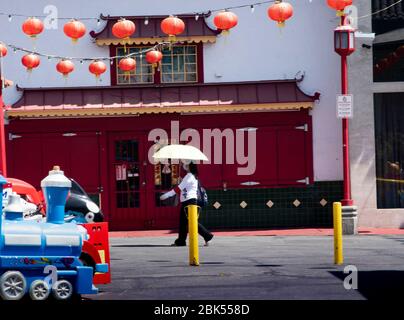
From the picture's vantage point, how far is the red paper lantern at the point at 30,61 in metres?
21.7

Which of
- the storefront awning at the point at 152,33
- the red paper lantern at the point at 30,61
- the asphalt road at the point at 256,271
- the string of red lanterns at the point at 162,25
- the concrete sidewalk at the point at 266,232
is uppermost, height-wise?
the storefront awning at the point at 152,33

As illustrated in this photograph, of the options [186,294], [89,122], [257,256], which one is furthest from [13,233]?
[89,122]

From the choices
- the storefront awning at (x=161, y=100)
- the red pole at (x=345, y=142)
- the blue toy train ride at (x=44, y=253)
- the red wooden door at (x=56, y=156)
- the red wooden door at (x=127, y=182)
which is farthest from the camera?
the red wooden door at (x=127, y=182)

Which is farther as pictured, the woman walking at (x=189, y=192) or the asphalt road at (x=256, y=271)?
the woman walking at (x=189, y=192)

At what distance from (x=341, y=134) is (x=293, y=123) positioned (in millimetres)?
1189

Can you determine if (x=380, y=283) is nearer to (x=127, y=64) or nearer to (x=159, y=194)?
(x=127, y=64)

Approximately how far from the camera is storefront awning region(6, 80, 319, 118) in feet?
74.4

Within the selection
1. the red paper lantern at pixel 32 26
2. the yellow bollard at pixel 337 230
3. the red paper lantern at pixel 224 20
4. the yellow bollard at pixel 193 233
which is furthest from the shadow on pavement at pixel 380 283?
the red paper lantern at pixel 32 26

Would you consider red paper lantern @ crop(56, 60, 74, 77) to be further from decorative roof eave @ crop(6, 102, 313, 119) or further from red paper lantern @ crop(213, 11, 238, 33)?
red paper lantern @ crop(213, 11, 238, 33)

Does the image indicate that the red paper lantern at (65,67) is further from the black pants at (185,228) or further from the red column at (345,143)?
the red column at (345,143)

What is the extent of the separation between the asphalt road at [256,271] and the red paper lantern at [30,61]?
202 inches

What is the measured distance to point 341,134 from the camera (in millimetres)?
23250

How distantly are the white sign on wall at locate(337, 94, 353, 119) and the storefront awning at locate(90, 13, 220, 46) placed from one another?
3856 mm

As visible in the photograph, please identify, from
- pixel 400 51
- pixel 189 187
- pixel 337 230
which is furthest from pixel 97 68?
pixel 337 230
